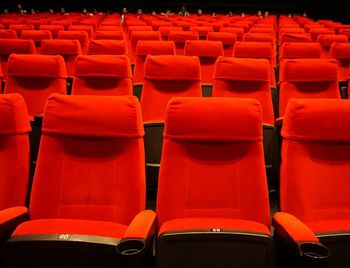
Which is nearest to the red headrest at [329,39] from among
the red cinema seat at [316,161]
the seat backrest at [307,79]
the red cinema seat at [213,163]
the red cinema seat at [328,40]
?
the red cinema seat at [328,40]

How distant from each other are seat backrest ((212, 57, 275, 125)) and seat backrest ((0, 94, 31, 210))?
3.32ft

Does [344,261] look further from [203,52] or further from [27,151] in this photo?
[203,52]

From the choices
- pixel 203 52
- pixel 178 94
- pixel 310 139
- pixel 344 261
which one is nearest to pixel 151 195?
pixel 178 94

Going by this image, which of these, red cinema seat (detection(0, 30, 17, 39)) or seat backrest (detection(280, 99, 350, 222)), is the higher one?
red cinema seat (detection(0, 30, 17, 39))

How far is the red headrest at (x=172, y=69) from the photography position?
1.85 meters

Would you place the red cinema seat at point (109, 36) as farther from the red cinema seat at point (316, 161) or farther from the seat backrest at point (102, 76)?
the red cinema seat at point (316, 161)

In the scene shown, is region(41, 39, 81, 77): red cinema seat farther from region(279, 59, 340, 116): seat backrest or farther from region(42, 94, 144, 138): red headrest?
region(42, 94, 144, 138): red headrest

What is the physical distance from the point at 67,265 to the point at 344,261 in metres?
0.60

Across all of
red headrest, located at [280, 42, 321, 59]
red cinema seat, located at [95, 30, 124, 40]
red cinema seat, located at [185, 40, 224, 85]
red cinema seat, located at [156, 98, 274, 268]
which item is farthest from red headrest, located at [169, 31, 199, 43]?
red cinema seat, located at [156, 98, 274, 268]

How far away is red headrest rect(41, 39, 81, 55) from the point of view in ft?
8.31

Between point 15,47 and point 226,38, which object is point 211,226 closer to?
point 15,47

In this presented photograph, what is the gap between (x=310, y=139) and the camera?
1.07m

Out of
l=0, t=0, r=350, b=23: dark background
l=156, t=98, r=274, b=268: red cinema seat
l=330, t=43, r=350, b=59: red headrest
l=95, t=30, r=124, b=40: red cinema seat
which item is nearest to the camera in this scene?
l=156, t=98, r=274, b=268: red cinema seat

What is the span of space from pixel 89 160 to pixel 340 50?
216 centimetres
